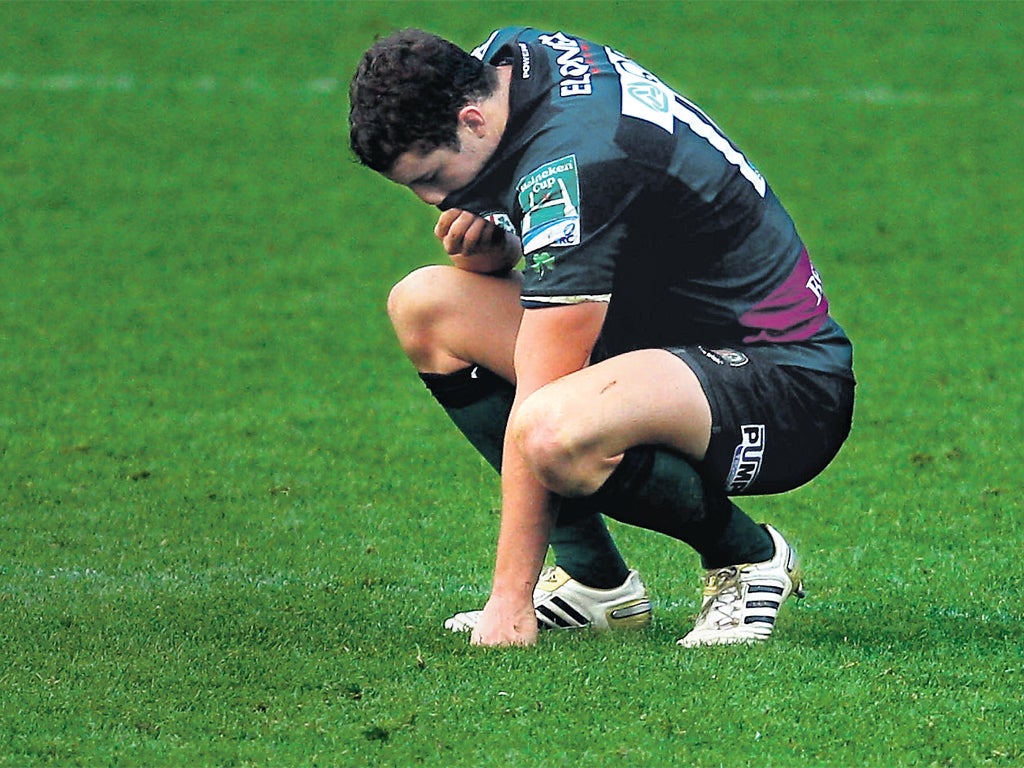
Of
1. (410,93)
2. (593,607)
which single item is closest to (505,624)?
(593,607)

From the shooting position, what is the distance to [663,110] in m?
3.45

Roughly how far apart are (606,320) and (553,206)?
1.56 feet

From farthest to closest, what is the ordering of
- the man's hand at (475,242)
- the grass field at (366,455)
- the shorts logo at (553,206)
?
the man's hand at (475,242)
the shorts logo at (553,206)
the grass field at (366,455)

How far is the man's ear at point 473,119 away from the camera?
3.36 metres

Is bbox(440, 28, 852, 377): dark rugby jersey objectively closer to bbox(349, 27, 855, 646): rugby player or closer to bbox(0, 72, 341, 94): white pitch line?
bbox(349, 27, 855, 646): rugby player

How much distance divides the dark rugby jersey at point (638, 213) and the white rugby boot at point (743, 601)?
16.8 inches

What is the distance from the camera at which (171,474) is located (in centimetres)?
520

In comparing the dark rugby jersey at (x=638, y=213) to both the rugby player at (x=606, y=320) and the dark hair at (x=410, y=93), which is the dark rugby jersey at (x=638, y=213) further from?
the dark hair at (x=410, y=93)

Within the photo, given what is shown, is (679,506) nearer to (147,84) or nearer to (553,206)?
(553,206)

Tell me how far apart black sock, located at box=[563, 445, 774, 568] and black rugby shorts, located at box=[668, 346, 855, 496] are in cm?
5

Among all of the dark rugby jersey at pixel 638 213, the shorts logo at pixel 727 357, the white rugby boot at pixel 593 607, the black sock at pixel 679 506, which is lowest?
the white rugby boot at pixel 593 607

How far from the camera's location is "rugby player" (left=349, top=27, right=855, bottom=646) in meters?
3.32

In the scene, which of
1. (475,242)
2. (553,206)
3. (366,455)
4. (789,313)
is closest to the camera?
(553,206)

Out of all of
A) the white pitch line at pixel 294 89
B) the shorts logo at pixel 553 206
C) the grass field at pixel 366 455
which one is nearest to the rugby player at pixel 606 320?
the shorts logo at pixel 553 206
